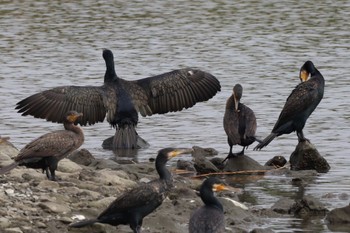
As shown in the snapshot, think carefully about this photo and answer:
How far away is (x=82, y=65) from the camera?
90.3 ft

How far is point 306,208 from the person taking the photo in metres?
13.6

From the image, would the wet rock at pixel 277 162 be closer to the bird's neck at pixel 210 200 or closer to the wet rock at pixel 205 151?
the wet rock at pixel 205 151

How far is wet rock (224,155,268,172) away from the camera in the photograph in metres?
16.5

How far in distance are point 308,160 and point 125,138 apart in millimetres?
3205

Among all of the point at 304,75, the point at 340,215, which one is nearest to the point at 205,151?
the point at 304,75

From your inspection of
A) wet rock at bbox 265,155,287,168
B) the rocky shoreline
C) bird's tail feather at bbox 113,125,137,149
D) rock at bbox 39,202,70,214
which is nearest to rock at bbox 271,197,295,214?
the rocky shoreline

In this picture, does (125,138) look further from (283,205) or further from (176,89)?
(283,205)

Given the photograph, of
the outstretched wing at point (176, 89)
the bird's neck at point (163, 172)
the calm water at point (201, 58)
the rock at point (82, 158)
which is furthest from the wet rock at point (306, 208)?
the outstretched wing at point (176, 89)

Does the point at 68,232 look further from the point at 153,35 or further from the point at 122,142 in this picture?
the point at 153,35

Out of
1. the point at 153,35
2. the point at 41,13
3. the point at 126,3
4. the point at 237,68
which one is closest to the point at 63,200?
the point at 237,68

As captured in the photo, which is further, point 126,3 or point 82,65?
point 126,3

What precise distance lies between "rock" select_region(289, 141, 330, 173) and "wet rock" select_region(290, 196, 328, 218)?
8.65 feet

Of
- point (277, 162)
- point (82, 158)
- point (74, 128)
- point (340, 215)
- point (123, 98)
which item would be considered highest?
point (74, 128)

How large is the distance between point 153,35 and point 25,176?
776 inches
